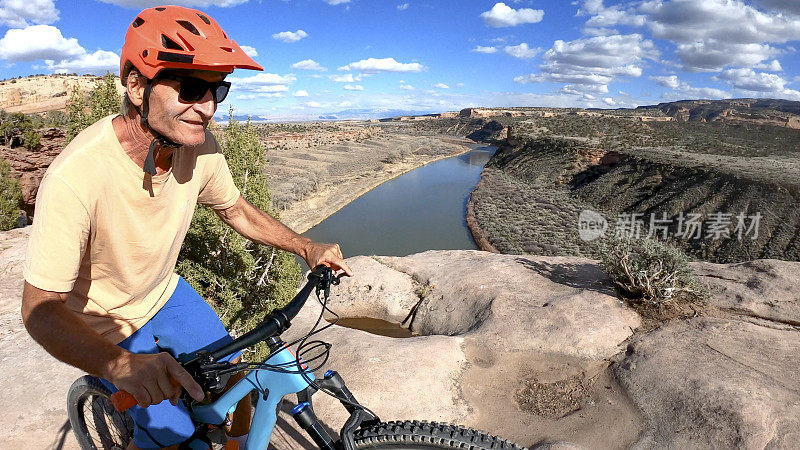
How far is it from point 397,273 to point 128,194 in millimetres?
9632

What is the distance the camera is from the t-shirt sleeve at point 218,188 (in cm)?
264

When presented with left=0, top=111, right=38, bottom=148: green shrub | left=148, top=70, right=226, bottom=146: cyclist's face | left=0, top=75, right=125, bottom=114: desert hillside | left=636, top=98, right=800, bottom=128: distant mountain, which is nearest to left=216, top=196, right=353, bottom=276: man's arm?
left=148, top=70, right=226, bottom=146: cyclist's face

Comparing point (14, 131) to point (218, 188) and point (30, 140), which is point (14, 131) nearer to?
point (30, 140)

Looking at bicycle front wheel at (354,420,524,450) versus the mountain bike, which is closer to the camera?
the mountain bike

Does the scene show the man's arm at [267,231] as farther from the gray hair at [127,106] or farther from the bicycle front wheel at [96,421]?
the bicycle front wheel at [96,421]

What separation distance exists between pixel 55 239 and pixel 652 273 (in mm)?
8158

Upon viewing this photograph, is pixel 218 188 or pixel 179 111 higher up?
pixel 179 111

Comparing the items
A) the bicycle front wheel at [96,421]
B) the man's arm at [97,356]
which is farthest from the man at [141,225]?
the bicycle front wheel at [96,421]

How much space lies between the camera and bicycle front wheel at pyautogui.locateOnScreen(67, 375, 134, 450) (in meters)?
2.99

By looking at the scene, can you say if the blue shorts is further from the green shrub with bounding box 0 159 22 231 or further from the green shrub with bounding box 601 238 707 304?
the green shrub with bounding box 0 159 22 231

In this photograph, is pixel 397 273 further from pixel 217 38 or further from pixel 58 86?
pixel 58 86

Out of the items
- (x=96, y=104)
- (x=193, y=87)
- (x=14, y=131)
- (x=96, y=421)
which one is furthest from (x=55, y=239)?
(x=14, y=131)

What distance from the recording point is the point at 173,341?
261 cm

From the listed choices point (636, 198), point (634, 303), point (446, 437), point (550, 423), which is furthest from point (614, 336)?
point (636, 198)
